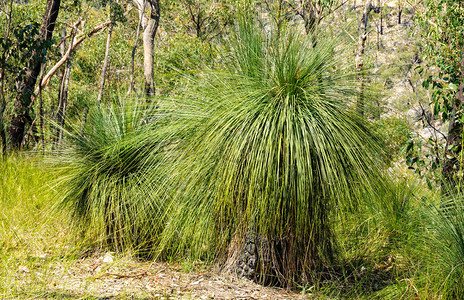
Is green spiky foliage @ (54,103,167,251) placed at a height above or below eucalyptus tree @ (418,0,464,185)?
below

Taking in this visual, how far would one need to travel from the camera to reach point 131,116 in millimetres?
3834

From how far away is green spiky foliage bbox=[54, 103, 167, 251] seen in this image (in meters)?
3.38

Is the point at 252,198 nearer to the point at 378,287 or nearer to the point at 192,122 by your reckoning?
the point at 192,122

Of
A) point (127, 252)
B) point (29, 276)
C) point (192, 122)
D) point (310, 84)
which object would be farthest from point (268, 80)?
point (29, 276)

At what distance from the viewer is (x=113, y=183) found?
3438 mm

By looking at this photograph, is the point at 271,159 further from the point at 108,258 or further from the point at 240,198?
the point at 108,258

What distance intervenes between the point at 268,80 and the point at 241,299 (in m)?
1.47

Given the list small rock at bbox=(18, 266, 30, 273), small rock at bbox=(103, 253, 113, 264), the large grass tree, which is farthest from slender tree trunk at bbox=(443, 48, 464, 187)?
small rock at bbox=(18, 266, 30, 273)

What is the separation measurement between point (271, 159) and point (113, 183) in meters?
1.40

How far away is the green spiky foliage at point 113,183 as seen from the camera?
11.1 ft

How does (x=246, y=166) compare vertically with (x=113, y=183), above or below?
above

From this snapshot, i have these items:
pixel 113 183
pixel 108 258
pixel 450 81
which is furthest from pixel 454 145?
pixel 108 258

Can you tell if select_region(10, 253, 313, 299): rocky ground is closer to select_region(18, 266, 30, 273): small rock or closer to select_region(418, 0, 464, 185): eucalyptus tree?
select_region(18, 266, 30, 273): small rock

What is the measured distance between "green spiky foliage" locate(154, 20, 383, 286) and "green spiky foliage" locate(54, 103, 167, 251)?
0.28m
